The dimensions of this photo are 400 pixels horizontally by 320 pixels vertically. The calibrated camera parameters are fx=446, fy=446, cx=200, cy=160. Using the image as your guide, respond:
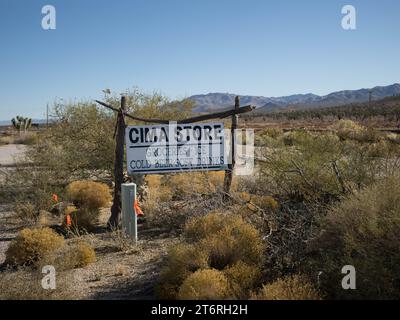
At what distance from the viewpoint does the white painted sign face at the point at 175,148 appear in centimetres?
771

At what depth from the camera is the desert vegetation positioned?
4.89 metres

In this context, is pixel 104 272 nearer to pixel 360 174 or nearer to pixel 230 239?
pixel 230 239

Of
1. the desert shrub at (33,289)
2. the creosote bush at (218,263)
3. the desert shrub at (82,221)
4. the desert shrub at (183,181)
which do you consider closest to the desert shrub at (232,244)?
the creosote bush at (218,263)

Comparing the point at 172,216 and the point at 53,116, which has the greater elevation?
the point at 53,116

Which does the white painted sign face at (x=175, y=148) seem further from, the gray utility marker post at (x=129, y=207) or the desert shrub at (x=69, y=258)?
the desert shrub at (x=69, y=258)

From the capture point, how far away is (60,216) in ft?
35.0

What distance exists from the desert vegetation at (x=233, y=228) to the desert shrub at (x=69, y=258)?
2 cm

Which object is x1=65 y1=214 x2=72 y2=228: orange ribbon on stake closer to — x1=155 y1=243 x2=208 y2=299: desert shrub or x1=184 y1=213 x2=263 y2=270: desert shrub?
x1=184 y1=213 x2=263 y2=270: desert shrub

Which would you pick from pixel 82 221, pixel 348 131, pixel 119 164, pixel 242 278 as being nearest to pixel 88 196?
pixel 82 221

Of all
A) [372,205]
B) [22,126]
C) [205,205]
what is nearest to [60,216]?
[205,205]

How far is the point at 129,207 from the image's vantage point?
7859 mm

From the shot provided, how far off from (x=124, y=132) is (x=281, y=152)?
10.8 ft

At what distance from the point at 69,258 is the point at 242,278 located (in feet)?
9.60

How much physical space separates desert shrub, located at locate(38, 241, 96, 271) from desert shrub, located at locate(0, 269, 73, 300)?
1.31 ft
